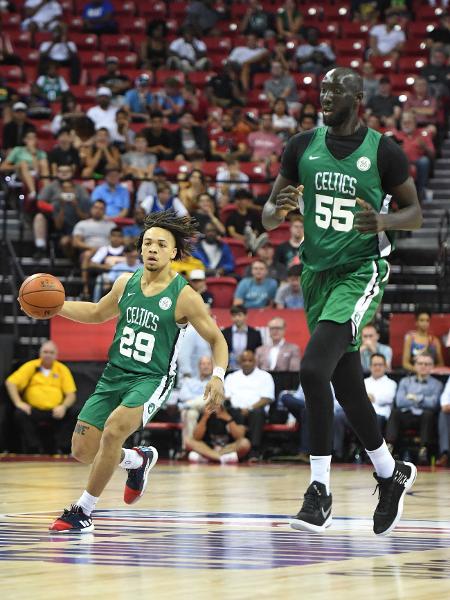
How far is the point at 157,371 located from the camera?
7.13 meters

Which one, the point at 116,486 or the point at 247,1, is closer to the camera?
the point at 116,486

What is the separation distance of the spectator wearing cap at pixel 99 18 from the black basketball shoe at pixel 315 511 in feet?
61.8

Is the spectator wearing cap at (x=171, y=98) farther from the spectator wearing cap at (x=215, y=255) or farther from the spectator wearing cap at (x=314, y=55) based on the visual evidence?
the spectator wearing cap at (x=215, y=255)

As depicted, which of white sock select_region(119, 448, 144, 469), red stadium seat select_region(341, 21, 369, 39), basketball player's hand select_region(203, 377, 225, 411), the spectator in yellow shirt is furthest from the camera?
red stadium seat select_region(341, 21, 369, 39)

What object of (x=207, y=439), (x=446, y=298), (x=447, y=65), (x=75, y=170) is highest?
(x=447, y=65)

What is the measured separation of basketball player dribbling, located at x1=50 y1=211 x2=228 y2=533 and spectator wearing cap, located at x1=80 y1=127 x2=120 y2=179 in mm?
11505

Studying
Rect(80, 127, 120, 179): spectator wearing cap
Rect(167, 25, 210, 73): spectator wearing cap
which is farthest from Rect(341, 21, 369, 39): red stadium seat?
Rect(80, 127, 120, 179): spectator wearing cap

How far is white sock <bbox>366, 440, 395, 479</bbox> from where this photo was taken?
6.61 meters

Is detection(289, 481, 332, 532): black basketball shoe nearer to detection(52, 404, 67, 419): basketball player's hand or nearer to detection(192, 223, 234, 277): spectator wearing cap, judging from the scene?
detection(52, 404, 67, 419): basketball player's hand

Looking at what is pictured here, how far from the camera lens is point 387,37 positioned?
2283cm

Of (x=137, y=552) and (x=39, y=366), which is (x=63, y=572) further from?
(x=39, y=366)

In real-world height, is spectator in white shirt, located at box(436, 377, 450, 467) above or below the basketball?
below

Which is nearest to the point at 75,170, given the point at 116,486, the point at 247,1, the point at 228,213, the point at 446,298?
the point at 228,213

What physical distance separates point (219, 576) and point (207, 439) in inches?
386
